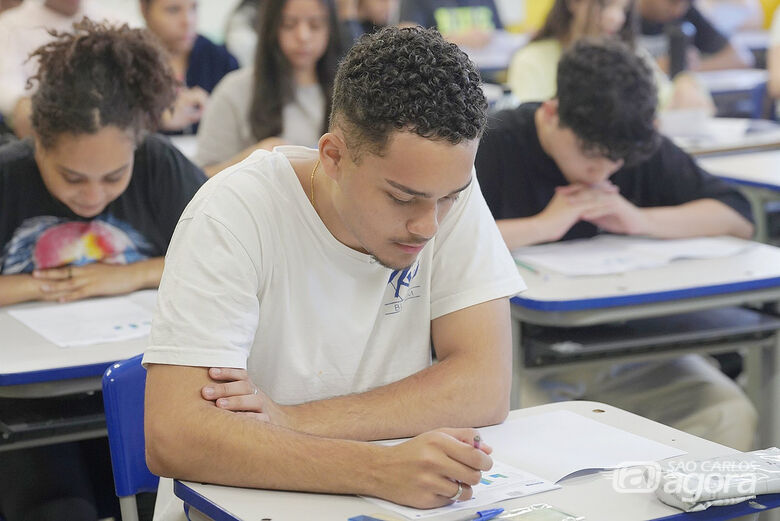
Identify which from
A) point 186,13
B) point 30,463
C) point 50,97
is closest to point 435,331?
point 30,463

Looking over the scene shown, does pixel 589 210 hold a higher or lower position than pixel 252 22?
lower

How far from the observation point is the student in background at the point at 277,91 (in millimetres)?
3568

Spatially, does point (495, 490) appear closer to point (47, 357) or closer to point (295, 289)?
point (295, 289)

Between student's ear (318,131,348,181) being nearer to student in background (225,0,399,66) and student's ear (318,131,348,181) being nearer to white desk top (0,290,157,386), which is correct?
white desk top (0,290,157,386)

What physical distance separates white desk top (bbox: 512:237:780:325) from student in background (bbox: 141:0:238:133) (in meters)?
2.55

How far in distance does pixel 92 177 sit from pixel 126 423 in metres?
0.86

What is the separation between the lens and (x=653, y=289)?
2.32 metres

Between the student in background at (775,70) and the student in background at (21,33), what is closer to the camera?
the student in background at (21,33)

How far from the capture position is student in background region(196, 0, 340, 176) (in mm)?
3568

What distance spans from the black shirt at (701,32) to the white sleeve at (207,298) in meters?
4.97

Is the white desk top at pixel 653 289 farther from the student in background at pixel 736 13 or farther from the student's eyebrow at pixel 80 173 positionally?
the student in background at pixel 736 13

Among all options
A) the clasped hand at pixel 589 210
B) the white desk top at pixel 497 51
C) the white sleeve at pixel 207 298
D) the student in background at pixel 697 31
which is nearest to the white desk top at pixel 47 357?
the white sleeve at pixel 207 298

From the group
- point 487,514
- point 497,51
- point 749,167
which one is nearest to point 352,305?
point 487,514

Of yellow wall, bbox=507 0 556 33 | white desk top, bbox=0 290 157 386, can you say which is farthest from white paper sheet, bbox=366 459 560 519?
yellow wall, bbox=507 0 556 33
